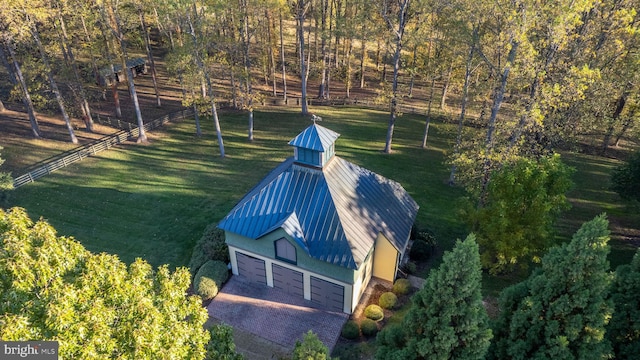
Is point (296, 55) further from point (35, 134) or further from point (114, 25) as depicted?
point (35, 134)

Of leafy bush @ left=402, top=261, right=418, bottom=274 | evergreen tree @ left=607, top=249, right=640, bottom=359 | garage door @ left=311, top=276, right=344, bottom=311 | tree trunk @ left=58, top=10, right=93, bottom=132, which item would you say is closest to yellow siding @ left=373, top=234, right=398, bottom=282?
leafy bush @ left=402, top=261, right=418, bottom=274

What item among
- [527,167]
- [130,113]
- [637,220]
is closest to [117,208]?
[130,113]

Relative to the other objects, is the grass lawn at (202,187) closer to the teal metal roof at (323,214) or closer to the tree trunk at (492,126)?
the tree trunk at (492,126)

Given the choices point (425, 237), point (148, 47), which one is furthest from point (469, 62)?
point (148, 47)

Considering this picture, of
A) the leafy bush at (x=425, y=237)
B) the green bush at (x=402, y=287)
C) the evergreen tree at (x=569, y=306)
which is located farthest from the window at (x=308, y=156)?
the evergreen tree at (x=569, y=306)

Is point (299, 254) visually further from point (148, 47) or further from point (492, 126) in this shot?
point (148, 47)

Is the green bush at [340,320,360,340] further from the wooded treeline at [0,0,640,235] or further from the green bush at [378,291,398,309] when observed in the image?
the wooded treeline at [0,0,640,235]
